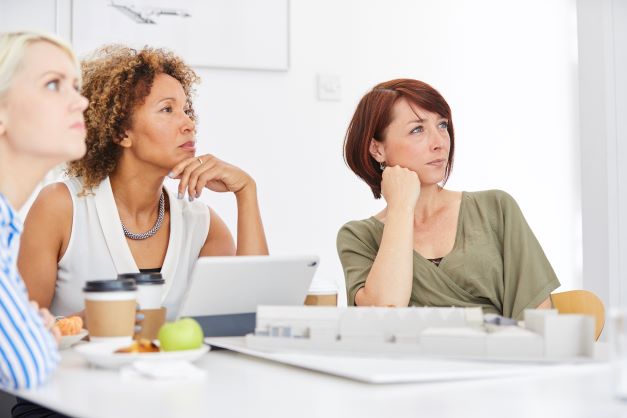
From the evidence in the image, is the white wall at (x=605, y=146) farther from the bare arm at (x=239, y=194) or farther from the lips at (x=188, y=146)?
the lips at (x=188, y=146)

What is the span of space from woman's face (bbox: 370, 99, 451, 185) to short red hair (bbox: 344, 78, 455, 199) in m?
0.02

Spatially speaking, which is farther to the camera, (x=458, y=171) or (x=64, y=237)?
(x=458, y=171)

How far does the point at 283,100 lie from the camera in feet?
10.7

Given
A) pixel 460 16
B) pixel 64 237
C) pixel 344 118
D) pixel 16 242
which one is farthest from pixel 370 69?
pixel 16 242

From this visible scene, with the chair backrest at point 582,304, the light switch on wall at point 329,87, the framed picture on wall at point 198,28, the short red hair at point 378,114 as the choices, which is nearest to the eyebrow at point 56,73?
the short red hair at point 378,114

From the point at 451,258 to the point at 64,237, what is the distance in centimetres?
92

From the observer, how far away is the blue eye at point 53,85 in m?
1.33

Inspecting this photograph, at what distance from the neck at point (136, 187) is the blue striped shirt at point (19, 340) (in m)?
0.89

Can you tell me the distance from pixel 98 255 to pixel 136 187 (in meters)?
0.21

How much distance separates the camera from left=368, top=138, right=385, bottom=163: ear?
212 cm

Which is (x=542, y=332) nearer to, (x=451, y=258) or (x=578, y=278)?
(x=451, y=258)

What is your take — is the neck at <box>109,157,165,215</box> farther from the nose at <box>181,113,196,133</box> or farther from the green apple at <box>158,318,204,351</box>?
the green apple at <box>158,318,204,351</box>

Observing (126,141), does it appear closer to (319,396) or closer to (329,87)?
(319,396)

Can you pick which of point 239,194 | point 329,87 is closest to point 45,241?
point 239,194
